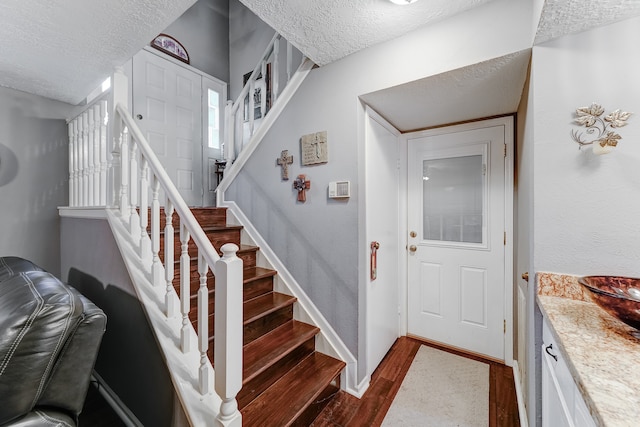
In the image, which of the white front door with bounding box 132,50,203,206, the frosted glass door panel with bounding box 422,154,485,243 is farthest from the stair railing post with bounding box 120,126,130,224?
the frosted glass door panel with bounding box 422,154,485,243

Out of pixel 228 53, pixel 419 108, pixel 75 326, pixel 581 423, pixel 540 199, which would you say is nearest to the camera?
pixel 581 423

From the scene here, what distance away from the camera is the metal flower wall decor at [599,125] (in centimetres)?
101

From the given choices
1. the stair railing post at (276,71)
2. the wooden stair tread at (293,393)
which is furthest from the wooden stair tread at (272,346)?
the stair railing post at (276,71)

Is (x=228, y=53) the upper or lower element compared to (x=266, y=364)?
upper

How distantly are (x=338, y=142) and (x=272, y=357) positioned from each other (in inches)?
57.2

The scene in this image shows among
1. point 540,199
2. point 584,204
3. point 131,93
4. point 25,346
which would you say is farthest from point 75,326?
point 131,93

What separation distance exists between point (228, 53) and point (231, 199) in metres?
2.68

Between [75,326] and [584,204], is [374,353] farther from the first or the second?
[75,326]

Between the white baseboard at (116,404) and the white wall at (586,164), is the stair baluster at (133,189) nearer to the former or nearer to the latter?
the white baseboard at (116,404)

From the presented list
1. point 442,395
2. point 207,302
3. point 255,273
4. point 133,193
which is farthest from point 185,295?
point 442,395

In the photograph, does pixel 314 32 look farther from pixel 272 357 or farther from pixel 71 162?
pixel 71 162

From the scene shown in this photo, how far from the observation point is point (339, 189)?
1824 millimetres

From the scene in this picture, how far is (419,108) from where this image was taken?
75.2 inches

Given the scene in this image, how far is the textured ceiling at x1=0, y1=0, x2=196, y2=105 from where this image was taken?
1.32m
